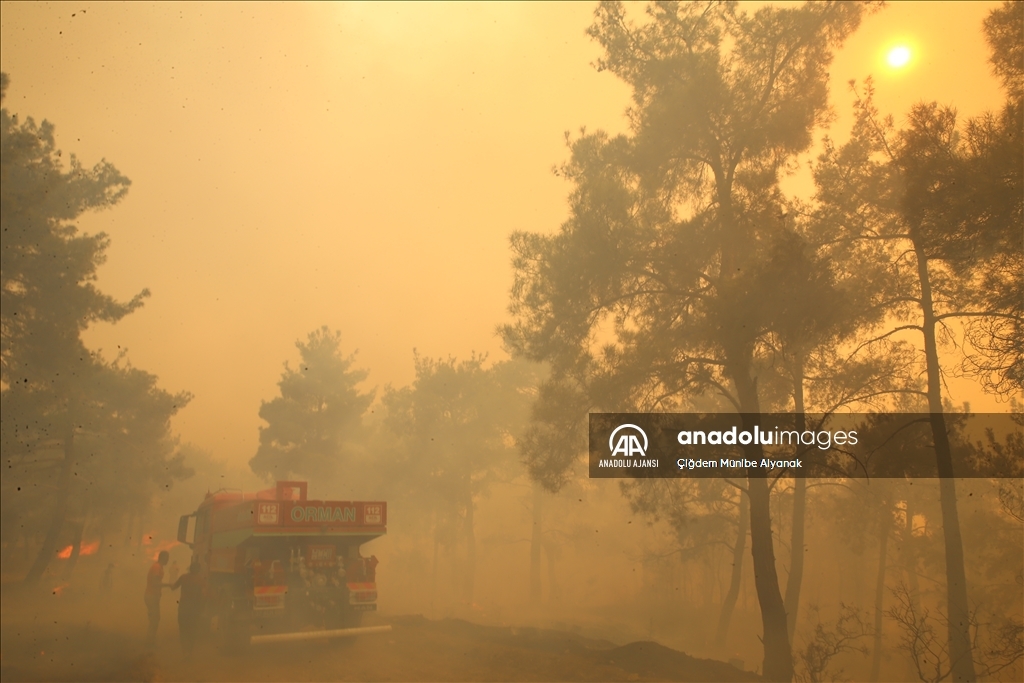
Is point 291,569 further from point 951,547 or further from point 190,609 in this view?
point 951,547

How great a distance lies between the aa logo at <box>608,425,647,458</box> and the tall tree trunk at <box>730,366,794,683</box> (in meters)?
2.10

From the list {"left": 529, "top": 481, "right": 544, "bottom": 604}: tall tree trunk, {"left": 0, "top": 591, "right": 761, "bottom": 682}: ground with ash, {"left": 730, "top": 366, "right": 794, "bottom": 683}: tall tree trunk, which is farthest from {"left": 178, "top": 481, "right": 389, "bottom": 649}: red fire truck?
{"left": 529, "top": 481, "right": 544, "bottom": 604}: tall tree trunk

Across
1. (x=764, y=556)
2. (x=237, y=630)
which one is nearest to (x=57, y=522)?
(x=237, y=630)

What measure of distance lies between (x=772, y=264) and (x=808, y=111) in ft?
14.7

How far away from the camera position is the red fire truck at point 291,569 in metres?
14.0

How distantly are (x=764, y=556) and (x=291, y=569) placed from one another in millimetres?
10563

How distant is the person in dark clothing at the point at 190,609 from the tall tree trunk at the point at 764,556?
12714mm

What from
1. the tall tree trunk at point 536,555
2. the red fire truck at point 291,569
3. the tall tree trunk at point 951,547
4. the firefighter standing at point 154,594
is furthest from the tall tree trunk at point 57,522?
the tall tree trunk at point 951,547

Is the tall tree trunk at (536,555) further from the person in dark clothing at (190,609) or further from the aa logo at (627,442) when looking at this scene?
the aa logo at (627,442)

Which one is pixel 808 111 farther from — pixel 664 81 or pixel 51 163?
pixel 51 163

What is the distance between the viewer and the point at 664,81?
1468 centimetres

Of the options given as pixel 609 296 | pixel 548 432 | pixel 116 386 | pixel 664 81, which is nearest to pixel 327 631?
pixel 548 432

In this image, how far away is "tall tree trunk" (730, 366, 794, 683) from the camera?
37.7 ft

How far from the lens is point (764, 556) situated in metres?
12.1
